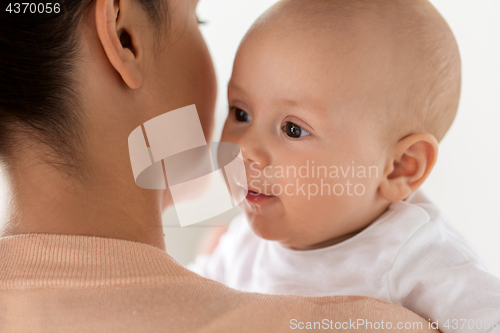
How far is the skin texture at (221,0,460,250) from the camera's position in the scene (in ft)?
3.09

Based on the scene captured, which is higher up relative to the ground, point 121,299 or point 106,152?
point 106,152

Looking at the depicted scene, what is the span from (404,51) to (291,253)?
55cm

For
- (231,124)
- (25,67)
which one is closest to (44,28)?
(25,67)

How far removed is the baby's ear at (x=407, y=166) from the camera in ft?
3.30

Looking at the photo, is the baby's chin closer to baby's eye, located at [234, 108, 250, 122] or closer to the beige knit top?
baby's eye, located at [234, 108, 250, 122]

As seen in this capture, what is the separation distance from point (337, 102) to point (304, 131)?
0.31 ft

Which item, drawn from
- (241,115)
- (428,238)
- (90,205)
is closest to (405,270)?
(428,238)

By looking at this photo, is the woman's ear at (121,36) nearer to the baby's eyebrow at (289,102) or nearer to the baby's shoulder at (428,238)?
the baby's eyebrow at (289,102)

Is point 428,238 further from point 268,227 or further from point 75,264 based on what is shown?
point 75,264

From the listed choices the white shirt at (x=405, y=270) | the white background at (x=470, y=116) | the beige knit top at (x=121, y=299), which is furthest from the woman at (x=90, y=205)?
the white background at (x=470, y=116)

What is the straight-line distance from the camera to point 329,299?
70 cm

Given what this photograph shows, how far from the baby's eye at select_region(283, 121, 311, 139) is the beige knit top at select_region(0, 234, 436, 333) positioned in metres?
0.39

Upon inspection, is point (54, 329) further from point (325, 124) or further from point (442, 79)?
point (442, 79)

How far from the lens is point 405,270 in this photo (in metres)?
0.95
